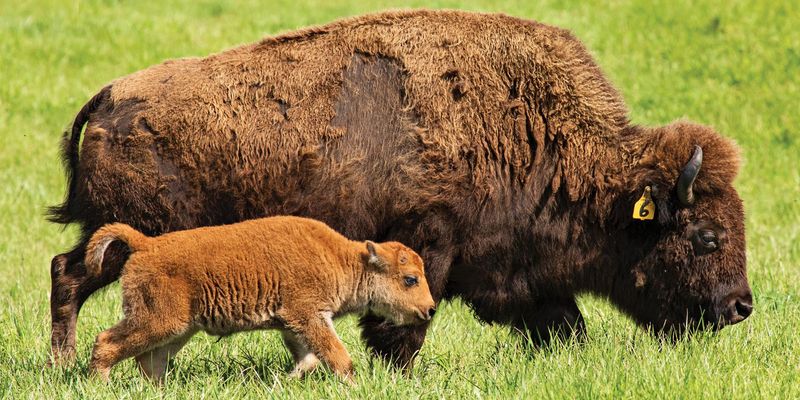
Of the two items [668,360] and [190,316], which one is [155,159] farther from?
[668,360]

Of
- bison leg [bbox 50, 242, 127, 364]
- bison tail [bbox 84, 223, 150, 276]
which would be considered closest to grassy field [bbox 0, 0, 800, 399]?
bison leg [bbox 50, 242, 127, 364]

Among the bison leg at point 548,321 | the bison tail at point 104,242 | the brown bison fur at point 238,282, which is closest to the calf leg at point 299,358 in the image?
the brown bison fur at point 238,282

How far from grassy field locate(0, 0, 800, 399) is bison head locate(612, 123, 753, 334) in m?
0.24

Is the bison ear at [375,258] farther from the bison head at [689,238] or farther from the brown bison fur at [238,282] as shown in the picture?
the bison head at [689,238]

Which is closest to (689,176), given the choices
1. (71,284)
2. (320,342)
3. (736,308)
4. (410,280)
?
(736,308)

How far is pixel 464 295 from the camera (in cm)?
673

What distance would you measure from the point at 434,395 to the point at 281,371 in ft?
3.79

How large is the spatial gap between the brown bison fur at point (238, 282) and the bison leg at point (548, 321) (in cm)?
136

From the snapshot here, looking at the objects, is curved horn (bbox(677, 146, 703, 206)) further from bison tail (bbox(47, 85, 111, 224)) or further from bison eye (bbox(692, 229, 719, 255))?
bison tail (bbox(47, 85, 111, 224))

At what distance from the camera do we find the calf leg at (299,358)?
5926mm

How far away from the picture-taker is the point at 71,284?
21.7 ft

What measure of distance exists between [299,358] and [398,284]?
705 mm

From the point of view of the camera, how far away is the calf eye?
584 centimetres

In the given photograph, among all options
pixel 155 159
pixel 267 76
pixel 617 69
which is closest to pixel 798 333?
pixel 267 76
